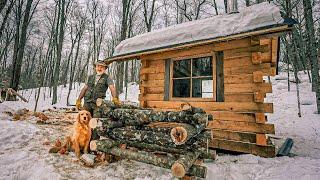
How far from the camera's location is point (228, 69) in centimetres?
574

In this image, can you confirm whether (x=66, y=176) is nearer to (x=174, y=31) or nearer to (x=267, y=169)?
(x=267, y=169)

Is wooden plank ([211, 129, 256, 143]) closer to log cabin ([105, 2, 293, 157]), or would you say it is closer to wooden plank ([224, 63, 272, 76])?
log cabin ([105, 2, 293, 157])

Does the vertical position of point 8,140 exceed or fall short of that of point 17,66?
it falls short

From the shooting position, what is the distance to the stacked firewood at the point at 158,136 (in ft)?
12.0

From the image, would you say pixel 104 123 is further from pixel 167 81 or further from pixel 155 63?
pixel 155 63

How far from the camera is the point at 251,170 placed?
14.2ft

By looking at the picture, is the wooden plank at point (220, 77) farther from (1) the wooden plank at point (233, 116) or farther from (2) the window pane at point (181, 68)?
(2) the window pane at point (181, 68)

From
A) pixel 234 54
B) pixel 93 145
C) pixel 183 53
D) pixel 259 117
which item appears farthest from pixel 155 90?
pixel 259 117

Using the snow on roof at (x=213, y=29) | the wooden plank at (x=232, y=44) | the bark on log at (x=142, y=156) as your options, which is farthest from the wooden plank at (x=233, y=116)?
the bark on log at (x=142, y=156)

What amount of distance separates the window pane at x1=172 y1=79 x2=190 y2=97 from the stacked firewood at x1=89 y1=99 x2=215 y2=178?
197 cm

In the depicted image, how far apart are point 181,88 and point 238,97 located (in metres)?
1.80

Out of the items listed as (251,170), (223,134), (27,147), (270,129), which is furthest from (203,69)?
(27,147)

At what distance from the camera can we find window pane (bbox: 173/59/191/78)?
6.60 m

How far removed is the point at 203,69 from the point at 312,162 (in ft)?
11.3
